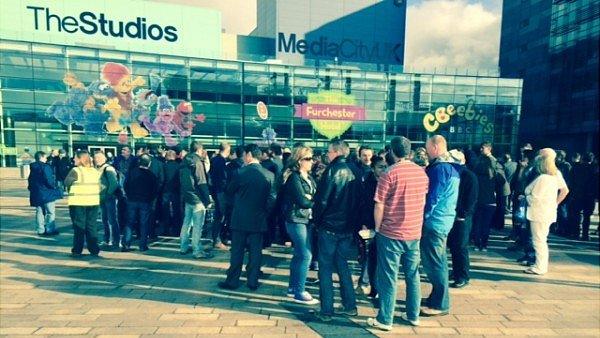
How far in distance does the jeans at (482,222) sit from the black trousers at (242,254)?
4.55 metres

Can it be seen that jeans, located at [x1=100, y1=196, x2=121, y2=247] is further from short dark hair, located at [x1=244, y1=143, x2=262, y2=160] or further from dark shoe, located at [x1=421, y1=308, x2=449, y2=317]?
dark shoe, located at [x1=421, y1=308, x2=449, y2=317]

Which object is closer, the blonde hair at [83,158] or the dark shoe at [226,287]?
the dark shoe at [226,287]

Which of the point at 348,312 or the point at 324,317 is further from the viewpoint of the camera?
the point at 348,312

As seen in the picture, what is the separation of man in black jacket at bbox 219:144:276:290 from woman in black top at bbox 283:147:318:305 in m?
0.42

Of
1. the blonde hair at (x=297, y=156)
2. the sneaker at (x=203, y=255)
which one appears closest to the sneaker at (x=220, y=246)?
the sneaker at (x=203, y=255)

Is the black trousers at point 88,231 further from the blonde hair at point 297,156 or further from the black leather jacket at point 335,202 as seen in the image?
the black leather jacket at point 335,202

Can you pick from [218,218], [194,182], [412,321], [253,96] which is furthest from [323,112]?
[412,321]

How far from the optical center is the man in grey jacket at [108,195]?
6.63 meters

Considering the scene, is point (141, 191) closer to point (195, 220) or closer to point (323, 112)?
point (195, 220)

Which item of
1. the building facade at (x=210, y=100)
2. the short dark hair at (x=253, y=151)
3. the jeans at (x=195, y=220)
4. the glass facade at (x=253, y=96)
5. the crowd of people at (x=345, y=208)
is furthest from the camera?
the building facade at (x=210, y=100)

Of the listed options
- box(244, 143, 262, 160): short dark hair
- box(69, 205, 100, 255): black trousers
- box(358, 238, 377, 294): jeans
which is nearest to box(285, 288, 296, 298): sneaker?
box(358, 238, 377, 294): jeans

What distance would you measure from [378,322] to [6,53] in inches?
1473

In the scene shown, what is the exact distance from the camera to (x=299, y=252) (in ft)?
15.0

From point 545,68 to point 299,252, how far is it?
5780 cm
